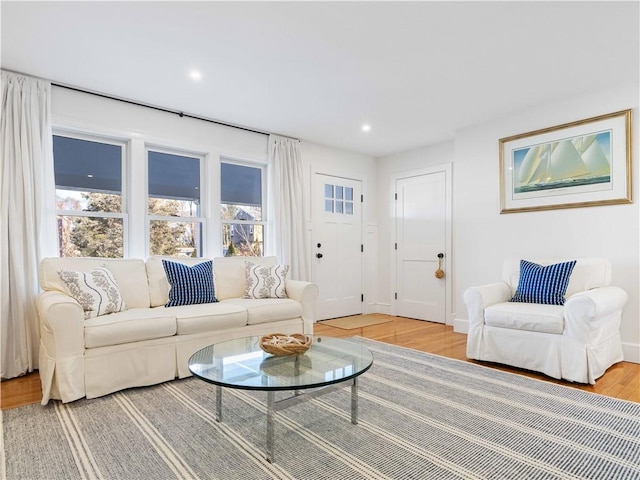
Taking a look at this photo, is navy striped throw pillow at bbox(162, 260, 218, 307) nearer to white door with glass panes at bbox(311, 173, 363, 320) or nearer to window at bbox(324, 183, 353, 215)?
white door with glass panes at bbox(311, 173, 363, 320)

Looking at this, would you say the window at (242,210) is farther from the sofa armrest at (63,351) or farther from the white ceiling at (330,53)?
the sofa armrest at (63,351)

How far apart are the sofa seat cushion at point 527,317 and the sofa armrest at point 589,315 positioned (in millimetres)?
81

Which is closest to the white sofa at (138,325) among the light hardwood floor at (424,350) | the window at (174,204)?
the light hardwood floor at (424,350)

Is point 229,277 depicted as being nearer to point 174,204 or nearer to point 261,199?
point 174,204

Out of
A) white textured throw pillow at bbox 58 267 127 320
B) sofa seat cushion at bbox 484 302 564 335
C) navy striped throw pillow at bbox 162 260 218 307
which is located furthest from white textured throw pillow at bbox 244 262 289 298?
sofa seat cushion at bbox 484 302 564 335

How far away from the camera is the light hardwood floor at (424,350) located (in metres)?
2.55

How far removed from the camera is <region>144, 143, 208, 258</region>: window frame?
3.78 m

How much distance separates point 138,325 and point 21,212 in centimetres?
143

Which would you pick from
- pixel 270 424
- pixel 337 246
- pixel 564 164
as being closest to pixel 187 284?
Result: pixel 270 424

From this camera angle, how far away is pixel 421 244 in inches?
→ 208

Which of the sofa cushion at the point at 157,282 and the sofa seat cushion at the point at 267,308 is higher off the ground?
the sofa cushion at the point at 157,282

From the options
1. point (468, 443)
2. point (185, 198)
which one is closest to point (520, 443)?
point (468, 443)

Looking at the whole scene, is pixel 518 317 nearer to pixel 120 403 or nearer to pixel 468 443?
pixel 468 443

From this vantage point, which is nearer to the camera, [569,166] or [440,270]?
[569,166]
